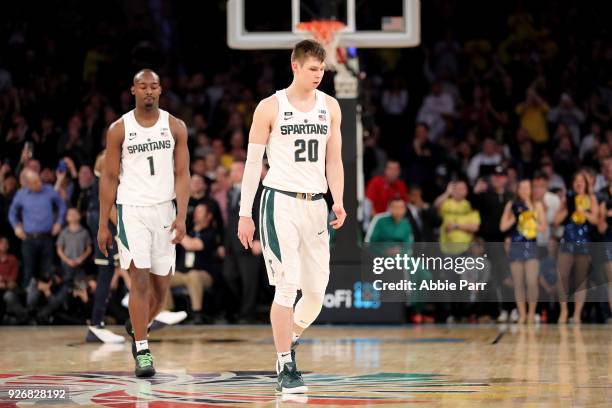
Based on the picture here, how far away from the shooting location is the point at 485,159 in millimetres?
17641

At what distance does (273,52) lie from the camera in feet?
70.4

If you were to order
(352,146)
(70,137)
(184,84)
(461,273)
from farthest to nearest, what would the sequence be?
1. (184,84)
2. (70,137)
3. (352,146)
4. (461,273)

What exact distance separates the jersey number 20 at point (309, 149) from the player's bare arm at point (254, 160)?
0.73 feet

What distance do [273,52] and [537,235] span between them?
764cm

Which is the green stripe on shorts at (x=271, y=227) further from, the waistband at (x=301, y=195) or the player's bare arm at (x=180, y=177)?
the player's bare arm at (x=180, y=177)

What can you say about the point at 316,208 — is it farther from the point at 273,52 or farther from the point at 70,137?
the point at 273,52

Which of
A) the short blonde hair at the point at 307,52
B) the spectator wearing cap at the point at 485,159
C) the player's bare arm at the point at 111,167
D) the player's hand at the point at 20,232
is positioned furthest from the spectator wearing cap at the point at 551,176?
the short blonde hair at the point at 307,52

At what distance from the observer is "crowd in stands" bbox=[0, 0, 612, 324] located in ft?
50.1

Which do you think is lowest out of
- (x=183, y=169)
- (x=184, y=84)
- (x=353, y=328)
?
(x=353, y=328)

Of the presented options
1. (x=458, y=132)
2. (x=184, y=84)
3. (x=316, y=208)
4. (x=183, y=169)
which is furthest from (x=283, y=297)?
(x=184, y=84)

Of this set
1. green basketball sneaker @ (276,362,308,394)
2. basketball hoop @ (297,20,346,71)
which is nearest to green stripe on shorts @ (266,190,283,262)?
green basketball sneaker @ (276,362,308,394)

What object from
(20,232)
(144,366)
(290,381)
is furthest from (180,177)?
(20,232)

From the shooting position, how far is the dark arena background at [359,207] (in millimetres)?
9586

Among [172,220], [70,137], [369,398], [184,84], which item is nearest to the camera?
[369,398]
